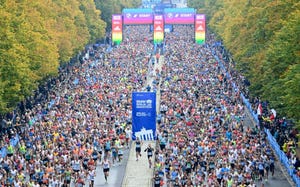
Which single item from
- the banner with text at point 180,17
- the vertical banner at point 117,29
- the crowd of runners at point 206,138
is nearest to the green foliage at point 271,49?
the crowd of runners at point 206,138

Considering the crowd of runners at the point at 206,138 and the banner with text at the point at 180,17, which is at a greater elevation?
the banner with text at the point at 180,17

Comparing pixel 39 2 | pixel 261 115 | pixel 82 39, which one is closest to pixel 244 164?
pixel 261 115

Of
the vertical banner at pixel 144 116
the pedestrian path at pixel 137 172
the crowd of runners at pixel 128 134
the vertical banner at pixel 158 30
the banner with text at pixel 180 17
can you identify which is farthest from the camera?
the banner with text at pixel 180 17

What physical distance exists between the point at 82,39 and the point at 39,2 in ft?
55.0

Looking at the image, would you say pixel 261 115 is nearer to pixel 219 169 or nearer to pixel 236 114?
pixel 236 114

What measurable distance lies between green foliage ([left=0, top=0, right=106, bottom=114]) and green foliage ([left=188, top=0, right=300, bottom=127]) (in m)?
14.8

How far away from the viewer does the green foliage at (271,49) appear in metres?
40.0

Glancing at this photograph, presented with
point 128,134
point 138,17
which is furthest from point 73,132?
point 138,17

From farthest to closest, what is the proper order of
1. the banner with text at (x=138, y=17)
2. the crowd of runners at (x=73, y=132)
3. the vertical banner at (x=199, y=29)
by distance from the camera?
1. the banner with text at (x=138, y=17)
2. the vertical banner at (x=199, y=29)
3. the crowd of runners at (x=73, y=132)

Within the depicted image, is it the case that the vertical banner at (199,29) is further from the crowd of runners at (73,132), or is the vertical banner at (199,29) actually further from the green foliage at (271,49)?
the crowd of runners at (73,132)

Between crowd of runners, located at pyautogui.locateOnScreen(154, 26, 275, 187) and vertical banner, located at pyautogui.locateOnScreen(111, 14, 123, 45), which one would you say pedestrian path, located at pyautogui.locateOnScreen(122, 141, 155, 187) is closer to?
crowd of runners, located at pyautogui.locateOnScreen(154, 26, 275, 187)

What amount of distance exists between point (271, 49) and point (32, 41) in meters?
18.7

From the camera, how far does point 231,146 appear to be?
4100cm

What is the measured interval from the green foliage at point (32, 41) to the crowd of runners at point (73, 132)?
2111 mm
